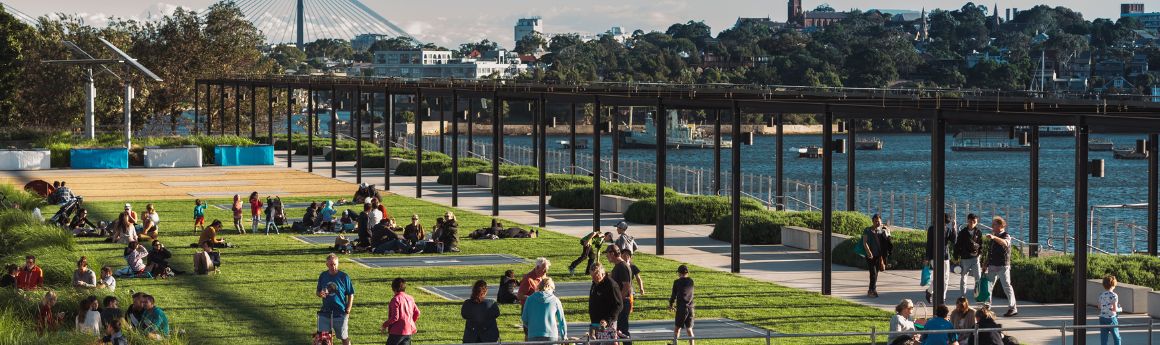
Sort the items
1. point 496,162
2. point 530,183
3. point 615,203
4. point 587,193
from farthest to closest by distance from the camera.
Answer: point 530,183
point 587,193
point 615,203
point 496,162

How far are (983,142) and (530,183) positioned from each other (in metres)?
140

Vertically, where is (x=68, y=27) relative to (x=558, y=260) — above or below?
above

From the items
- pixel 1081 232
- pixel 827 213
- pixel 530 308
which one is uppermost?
pixel 1081 232

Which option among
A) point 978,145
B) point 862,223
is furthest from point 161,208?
point 978,145

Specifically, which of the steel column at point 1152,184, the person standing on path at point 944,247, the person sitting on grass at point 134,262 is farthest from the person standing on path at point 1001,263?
the person sitting on grass at point 134,262

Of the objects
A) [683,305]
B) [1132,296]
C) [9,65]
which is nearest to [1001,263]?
[1132,296]

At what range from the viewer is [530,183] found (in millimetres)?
53031

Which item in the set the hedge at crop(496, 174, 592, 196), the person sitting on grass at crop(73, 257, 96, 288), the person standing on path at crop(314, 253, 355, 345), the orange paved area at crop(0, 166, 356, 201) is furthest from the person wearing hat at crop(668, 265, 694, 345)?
the orange paved area at crop(0, 166, 356, 201)

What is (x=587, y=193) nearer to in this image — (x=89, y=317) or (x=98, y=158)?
(x=89, y=317)

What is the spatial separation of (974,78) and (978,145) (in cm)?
742

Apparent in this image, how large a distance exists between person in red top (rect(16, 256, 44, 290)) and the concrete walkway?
1221 centimetres

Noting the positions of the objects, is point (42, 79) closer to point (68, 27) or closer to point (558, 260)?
point (68, 27)

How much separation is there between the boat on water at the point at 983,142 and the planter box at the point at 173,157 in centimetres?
11954

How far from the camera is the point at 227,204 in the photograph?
163 ft
